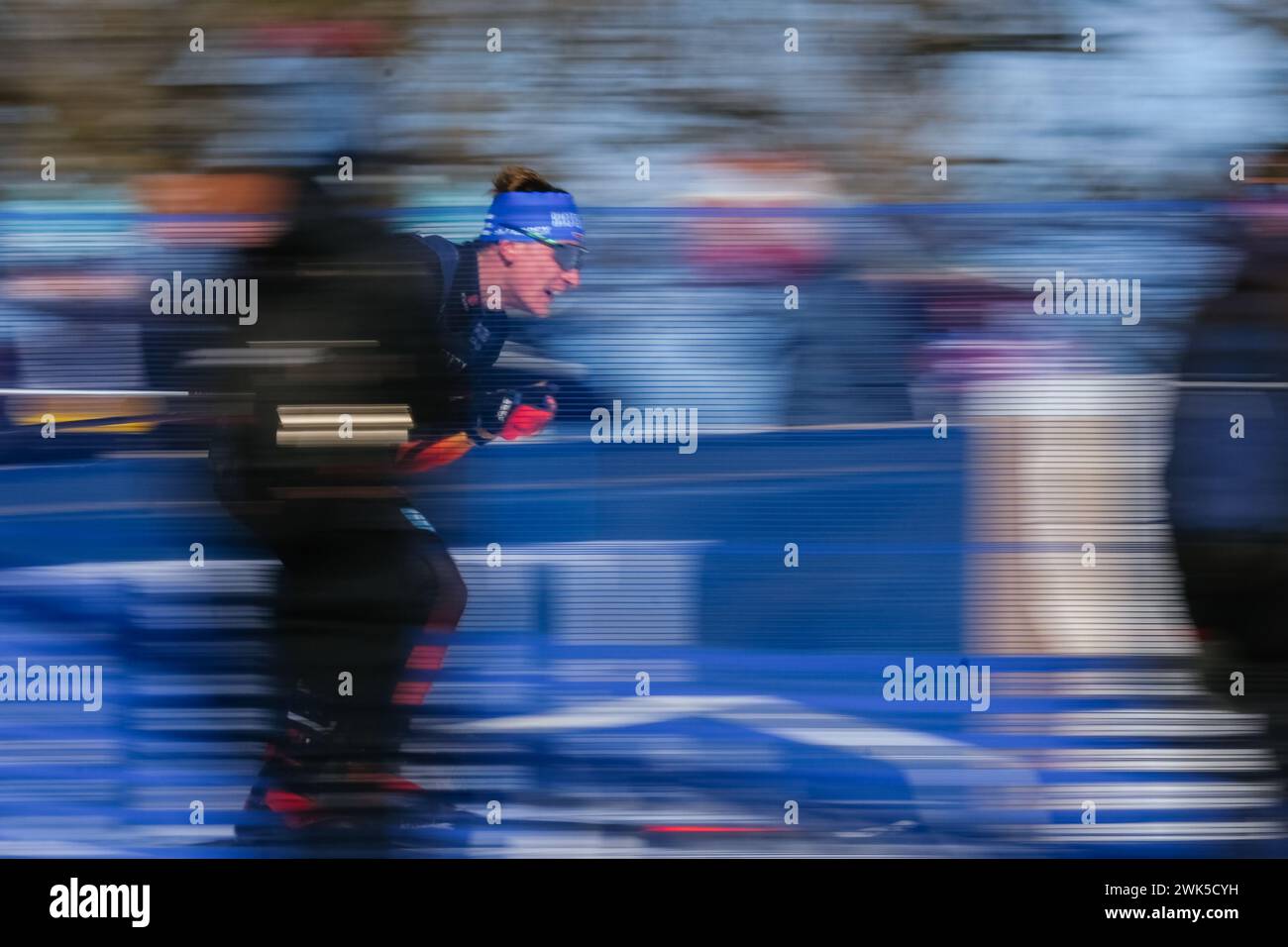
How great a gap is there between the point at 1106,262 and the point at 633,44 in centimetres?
96

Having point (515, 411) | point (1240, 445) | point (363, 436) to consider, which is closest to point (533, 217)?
point (515, 411)

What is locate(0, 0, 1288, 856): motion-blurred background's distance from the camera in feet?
7.25

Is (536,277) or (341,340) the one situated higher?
(536,277)

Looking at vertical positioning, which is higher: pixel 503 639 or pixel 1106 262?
pixel 1106 262

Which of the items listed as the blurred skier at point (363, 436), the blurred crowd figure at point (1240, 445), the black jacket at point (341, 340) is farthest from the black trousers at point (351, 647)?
the blurred crowd figure at point (1240, 445)

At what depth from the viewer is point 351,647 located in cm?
231

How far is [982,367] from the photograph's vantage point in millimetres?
2242

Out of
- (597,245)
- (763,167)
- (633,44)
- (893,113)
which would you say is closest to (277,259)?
(597,245)

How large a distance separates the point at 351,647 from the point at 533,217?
882 millimetres

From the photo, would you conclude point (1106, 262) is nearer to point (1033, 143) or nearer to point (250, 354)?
point (1033, 143)
